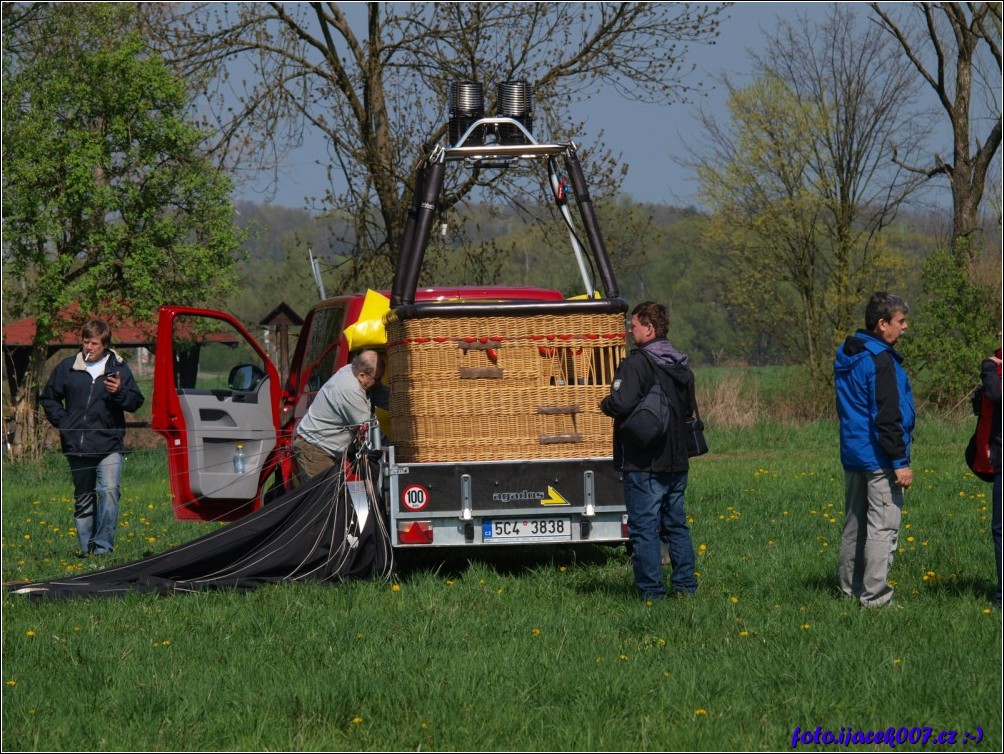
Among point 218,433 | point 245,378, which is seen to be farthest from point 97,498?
point 245,378

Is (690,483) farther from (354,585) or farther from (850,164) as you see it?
(850,164)

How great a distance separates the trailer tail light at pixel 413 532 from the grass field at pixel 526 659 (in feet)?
0.87

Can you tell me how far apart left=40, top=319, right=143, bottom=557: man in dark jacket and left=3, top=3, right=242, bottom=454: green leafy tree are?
458 inches

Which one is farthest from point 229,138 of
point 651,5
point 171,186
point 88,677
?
point 88,677

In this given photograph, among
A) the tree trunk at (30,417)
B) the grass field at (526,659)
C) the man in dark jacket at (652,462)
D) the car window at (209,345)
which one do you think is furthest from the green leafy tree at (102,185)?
the man in dark jacket at (652,462)

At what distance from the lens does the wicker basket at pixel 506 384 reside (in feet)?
27.7

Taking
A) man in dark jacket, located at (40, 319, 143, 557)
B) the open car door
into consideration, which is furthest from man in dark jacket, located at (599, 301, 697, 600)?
man in dark jacket, located at (40, 319, 143, 557)

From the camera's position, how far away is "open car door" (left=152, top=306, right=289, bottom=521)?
33.7 ft

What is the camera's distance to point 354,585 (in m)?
8.38

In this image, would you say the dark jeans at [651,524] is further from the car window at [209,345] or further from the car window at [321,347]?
the car window at [209,345]

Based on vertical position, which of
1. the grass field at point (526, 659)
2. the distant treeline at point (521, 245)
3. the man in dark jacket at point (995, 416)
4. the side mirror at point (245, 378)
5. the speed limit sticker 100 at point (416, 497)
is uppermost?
the distant treeline at point (521, 245)

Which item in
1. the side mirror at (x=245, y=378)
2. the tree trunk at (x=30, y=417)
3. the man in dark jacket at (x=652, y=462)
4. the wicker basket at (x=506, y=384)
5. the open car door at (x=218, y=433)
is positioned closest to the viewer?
the man in dark jacket at (x=652, y=462)

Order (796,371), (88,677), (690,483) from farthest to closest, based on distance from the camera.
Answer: (796,371), (690,483), (88,677)

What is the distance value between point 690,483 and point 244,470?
19.5 ft
